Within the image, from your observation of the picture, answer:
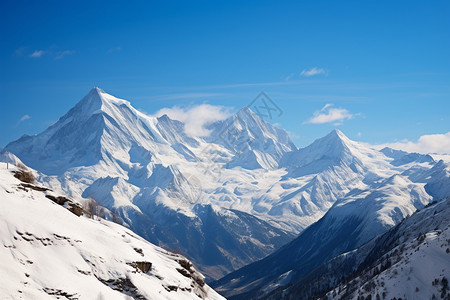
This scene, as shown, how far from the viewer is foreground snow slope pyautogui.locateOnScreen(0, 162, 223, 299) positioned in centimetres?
6241

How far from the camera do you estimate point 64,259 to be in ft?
229

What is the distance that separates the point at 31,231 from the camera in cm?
6969

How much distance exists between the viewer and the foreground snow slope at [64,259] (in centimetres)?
6241

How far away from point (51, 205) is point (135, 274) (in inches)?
841

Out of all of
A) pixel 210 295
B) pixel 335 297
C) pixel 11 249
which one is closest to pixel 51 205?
pixel 11 249

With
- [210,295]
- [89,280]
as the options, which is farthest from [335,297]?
[89,280]

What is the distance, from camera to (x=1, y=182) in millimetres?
79188

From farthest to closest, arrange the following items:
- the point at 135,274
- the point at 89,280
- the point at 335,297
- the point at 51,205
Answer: the point at 335,297 < the point at 51,205 < the point at 135,274 < the point at 89,280

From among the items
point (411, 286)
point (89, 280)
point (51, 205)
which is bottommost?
point (411, 286)

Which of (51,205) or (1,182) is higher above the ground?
(1,182)

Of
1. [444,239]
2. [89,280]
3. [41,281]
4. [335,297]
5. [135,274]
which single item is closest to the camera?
[41,281]

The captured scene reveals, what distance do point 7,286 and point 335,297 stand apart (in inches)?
5013

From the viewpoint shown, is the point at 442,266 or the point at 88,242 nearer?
the point at 88,242

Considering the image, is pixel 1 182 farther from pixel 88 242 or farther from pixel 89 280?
pixel 89 280
